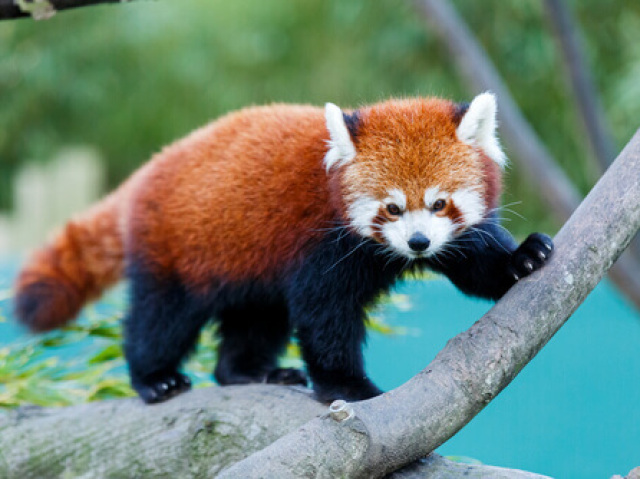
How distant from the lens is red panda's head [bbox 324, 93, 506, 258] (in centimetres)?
168

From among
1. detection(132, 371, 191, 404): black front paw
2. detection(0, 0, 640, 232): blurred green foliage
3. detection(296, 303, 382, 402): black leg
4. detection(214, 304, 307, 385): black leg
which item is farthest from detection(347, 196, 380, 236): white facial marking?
detection(0, 0, 640, 232): blurred green foliage

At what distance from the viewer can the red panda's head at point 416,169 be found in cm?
168

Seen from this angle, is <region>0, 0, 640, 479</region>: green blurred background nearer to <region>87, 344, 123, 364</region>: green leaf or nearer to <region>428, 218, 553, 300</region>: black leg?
<region>87, 344, 123, 364</region>: green leaf

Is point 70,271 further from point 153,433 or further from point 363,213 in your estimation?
point 363,213

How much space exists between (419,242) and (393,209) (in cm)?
10

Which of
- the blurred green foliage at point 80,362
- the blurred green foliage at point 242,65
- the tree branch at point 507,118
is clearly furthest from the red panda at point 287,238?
the blurred green foliage at point 242,65

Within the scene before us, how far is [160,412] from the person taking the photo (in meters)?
2.07

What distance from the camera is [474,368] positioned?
154 centimetres

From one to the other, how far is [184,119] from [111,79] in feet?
2.98

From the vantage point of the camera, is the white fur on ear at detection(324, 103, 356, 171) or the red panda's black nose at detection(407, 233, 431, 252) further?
the white fur on ear at detection(324, 103, 356, 171)

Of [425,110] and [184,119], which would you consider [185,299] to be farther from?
[184,119]

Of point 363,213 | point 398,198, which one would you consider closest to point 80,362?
point 363,213

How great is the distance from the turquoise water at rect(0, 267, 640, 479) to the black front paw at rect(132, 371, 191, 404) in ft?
1.63

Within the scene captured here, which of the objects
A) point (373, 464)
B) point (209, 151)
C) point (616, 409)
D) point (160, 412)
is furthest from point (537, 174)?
point (373, 464)
